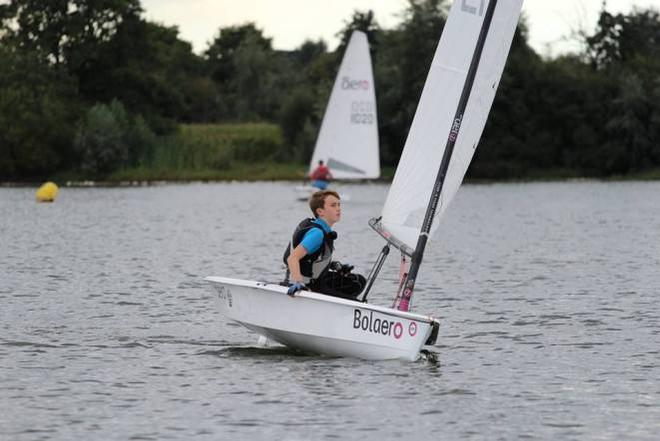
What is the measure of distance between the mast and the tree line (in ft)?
254

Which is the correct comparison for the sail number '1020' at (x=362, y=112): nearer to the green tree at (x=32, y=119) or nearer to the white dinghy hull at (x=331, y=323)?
the green tree at (x=32, y=119)

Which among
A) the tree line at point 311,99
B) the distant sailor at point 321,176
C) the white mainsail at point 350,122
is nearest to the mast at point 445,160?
the distant sailor at point 321,176

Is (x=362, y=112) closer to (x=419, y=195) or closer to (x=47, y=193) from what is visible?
(x=47, y=193)

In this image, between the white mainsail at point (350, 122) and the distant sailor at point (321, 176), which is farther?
the white mainsail at point (350, 122)

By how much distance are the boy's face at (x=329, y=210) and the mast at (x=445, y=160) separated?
1.05m

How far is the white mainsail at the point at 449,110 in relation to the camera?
16.5 meters

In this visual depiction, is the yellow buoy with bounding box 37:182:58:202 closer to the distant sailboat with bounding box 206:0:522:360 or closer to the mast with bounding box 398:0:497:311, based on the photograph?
the distant sailboat with bounding box 206:0:522:360

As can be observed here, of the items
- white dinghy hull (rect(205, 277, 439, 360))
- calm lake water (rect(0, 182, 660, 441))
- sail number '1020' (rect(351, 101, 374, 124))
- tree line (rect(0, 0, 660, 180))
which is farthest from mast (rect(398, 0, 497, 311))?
tree line (rect(0, 0, 660, 180))

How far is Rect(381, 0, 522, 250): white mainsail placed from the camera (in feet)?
54.3

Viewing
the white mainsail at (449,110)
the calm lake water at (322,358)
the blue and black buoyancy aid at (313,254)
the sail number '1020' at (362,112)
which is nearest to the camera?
the calm lake water at (322,358)

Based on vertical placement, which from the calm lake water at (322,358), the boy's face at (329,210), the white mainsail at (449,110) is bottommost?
the calm lake water at (322,358)

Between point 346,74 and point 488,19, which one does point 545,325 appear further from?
point 346,74

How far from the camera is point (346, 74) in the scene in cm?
5969

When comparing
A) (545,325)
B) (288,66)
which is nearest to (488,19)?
(545,325)
